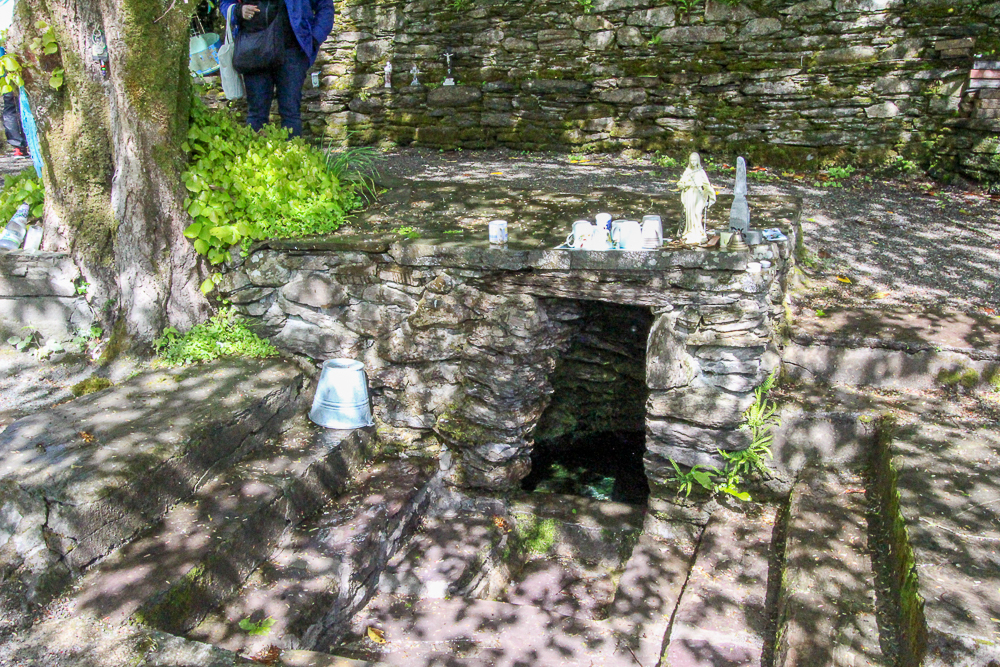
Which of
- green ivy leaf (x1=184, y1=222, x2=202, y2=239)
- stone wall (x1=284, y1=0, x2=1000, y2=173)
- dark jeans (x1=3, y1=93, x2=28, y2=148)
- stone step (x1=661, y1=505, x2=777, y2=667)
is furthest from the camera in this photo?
dark jeans (x1=3, y1=93, x2=28, y2=148)

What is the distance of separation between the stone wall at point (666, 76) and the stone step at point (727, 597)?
15.9 ft

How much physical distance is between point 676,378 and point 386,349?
1.81 meters

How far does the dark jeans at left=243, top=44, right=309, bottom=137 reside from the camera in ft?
17.7

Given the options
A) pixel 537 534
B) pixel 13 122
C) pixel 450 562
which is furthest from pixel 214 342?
pixel 13 122

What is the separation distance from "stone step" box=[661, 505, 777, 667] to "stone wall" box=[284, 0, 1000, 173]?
190 inches

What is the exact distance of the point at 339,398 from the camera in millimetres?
4555

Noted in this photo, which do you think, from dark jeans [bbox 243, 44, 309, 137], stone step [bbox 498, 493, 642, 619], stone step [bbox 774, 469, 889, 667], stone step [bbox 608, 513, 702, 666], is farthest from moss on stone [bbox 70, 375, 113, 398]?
stone step [bbox 774, 469, 889, 667]

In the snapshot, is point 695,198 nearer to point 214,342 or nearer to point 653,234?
point 653,234

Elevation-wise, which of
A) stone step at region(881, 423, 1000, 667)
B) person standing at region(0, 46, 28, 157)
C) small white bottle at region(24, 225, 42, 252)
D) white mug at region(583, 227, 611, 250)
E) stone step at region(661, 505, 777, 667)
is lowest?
stone step at region(661, 505, 777, 667)

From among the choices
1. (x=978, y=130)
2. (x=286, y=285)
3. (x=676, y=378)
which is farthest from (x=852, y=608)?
(x=978, y=130)

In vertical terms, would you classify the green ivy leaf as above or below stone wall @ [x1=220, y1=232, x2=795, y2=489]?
above

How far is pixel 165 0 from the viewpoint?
434 cm

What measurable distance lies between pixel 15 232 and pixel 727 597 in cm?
466

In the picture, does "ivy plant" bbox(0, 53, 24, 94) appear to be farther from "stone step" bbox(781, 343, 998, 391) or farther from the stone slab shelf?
"stone step" bbox(781, 343, 998, 391)
